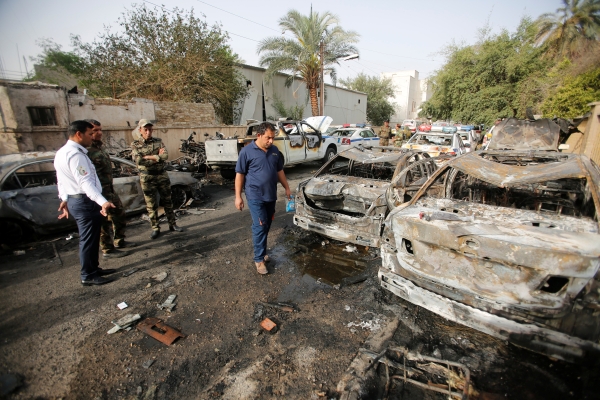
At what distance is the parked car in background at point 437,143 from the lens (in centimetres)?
895

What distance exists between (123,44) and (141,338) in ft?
53.2

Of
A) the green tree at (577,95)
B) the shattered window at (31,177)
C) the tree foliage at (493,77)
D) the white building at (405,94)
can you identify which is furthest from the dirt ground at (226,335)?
the white building at (405,94)

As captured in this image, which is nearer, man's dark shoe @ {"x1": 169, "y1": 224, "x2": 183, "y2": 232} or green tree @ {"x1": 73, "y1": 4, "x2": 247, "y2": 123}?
man's dark shoe @ {"x1": 169, "y1": 224, "x2": 183, "y2": 232}

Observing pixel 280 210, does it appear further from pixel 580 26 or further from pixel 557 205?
pixel 580 26

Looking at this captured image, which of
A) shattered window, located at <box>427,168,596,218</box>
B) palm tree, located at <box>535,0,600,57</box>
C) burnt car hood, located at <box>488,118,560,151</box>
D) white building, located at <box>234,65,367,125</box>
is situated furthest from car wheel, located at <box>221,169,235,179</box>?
palm tree, located at <box>535,0,600,57</box>

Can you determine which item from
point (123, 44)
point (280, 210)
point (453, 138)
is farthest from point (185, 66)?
point (453, 138)

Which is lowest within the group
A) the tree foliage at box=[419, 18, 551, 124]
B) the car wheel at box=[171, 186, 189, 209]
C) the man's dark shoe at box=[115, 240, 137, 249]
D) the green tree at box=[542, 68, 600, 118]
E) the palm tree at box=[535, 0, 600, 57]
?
the man's dark shoe at box=[115, 240, 137, 249]

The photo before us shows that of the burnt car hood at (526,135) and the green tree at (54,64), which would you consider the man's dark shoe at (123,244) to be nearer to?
the burnt car hood at (526,135)

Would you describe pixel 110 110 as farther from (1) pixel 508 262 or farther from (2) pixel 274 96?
(1) pixel 508 262

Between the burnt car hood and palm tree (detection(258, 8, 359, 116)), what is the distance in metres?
13.4

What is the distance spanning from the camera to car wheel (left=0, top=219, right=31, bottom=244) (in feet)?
14.3

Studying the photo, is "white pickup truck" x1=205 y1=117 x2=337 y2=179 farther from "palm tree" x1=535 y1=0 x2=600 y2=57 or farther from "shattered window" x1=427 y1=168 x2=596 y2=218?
"palm tree" x1=535 y1=0 x2=600 y2=57

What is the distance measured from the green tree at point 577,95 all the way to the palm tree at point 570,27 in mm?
12627

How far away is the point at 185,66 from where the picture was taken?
14.5 meters
